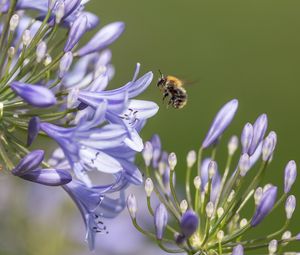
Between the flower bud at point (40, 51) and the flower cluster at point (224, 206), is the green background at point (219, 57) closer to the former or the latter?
the flower cluster at point (224, 206)

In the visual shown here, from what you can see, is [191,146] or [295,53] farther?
[295,53]

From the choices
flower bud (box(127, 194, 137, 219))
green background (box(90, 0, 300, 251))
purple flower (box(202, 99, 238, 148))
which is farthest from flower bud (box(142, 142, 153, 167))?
green background (box(90, 0, 300, 251))

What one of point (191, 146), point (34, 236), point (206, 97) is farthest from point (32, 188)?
point (206, 97)

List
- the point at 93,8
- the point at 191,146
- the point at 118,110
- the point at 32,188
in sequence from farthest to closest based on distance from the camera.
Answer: the point at 93,8 → the point at 191,146 → the point at 32,188 → the point at 118,110

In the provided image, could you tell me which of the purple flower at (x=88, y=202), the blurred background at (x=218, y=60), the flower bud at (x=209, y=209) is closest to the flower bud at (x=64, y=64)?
the purple flower at (x=88, y=202)

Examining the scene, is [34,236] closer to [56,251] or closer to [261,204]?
[56,251]

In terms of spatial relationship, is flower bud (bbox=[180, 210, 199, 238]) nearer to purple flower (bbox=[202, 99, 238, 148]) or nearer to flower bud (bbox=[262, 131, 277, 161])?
flower bud (bbox=[262, 131, 277, 161])
